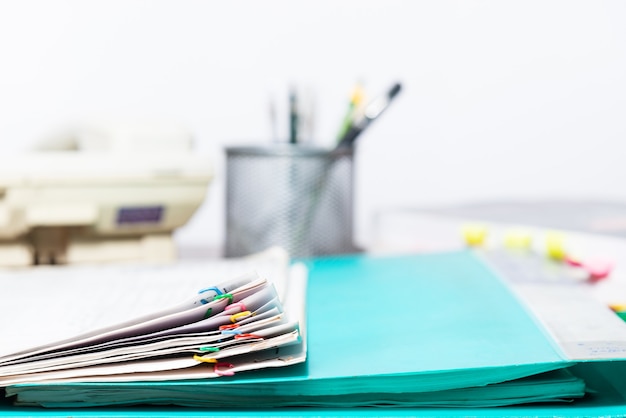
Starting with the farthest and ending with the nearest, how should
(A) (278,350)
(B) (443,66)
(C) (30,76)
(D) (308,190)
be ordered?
(B) (443,66) < (C) (30,76) < (D) (308,190) < (A) (278,350)

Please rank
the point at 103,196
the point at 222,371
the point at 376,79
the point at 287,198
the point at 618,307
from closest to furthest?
the point at 222,371
the point at 618,307
the point at 103,196
the point at 287,198
the point at 376,79

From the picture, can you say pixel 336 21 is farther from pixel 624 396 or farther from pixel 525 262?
pixel 624 396

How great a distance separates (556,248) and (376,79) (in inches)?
16.1

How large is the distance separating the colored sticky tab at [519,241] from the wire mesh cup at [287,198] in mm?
164

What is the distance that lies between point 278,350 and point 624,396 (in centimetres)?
16

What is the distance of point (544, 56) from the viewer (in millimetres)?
984

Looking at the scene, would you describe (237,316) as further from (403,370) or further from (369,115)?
(369,115)

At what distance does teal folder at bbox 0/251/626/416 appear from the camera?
321 millimetres

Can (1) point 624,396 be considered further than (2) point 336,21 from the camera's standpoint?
No

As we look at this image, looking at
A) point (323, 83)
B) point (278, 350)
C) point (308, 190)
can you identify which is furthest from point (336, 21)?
point (278, 350)

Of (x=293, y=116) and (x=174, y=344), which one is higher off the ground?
(x=293, y=116)

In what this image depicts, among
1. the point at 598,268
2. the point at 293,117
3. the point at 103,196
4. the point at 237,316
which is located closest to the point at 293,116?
the point at 293,117

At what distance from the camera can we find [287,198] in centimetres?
70

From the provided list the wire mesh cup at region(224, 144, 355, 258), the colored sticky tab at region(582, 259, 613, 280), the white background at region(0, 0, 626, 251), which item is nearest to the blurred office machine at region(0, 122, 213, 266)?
the wire mesh cup at region(224, 144, 355, 258)
